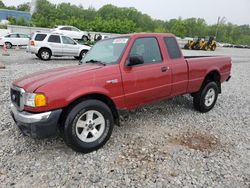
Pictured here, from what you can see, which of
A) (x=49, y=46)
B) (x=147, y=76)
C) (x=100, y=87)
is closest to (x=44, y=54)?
(x=49, y=46)

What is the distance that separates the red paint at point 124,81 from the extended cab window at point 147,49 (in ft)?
0.27

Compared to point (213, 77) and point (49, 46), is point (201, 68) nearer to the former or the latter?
point (213, 77)

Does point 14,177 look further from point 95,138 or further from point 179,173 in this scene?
point 179,173

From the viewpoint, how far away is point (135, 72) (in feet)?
13.3

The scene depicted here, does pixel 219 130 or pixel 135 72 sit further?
pixel 219 130

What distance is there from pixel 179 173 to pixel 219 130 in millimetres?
1902

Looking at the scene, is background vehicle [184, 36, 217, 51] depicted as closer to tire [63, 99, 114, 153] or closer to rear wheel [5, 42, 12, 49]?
rear wheel [5, 42, 12, 49]

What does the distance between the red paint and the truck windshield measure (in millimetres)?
149

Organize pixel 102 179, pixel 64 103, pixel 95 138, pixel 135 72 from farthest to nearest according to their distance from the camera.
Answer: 1. pixel 135 72
2. pixel 95 138
3. pixel 64 103
4. pixel 102 179

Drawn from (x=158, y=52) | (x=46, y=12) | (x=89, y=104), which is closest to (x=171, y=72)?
(x=158, y=52)

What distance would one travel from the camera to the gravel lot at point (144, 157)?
10.2ft

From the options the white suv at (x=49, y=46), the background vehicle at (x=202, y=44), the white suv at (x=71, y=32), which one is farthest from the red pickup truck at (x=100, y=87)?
the background vehicle at (x=202, y=44)

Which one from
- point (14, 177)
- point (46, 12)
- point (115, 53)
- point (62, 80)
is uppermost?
point (46, 12)

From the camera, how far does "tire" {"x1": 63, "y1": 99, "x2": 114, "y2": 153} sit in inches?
135
